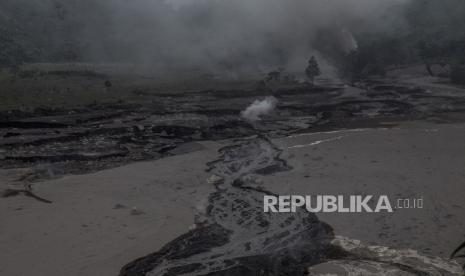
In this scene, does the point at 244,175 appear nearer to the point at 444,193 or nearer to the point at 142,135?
the point at 444,193

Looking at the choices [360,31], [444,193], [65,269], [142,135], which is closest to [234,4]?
[360,31]

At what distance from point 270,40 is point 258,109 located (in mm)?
26320

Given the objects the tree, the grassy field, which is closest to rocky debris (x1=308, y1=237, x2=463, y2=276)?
the grassy field

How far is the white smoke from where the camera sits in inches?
1289

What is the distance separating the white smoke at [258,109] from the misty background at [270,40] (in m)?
19.0

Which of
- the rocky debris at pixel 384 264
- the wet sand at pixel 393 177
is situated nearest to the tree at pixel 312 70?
the wet sand at pixel 393 177

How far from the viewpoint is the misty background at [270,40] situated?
56.6 m

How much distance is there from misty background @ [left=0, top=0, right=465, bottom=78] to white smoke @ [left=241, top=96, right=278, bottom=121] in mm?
19027

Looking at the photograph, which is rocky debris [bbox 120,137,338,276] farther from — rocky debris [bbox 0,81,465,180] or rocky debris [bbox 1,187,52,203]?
rocky debris [bbox 0,81,465,180]

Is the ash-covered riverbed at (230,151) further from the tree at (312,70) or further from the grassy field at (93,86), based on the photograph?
the tree at (312,70)

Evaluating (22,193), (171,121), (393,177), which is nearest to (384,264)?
(393,177)

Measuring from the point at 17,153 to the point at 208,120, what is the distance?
1137 cm

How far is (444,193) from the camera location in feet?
53.6

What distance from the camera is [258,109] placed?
34188 mm
